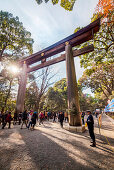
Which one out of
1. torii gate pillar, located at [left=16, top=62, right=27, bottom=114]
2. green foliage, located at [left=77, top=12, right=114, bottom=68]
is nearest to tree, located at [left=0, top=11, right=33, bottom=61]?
torii gate pillar, located at [left=16, top=62, right=27, bottom=114]

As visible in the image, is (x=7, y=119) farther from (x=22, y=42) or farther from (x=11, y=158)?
(x=22, y=42)

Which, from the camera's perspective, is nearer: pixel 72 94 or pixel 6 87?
pixel 72 94

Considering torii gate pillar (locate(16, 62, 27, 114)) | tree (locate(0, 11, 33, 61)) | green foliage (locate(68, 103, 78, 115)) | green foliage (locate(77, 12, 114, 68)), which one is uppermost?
tree (locate(0, 11, 33, 61))

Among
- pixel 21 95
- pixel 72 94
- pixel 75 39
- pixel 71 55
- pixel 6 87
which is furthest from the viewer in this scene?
pixel 6 87

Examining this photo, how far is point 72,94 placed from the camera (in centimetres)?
655

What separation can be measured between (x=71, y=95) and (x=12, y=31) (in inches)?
456

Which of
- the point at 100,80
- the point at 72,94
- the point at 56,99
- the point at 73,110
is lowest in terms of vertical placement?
the point at 73,110

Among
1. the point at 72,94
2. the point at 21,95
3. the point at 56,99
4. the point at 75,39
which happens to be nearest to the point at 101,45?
the point at 75,39

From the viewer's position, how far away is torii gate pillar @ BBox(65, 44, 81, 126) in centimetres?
603

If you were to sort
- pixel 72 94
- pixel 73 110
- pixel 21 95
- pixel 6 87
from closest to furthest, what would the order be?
pixel 73 110, pixel 72 94, pixel 21 95, pixel 6 87

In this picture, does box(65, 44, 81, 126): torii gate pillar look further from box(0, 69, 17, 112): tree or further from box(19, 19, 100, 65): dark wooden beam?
box(0, 69, 17, 112): tree

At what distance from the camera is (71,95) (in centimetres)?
658

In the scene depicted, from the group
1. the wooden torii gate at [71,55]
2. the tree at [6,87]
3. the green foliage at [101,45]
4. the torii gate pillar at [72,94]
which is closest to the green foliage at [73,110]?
the torii gate pillar at [72,94]

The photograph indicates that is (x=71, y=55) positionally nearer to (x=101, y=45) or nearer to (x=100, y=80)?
(x=101, y=45)
